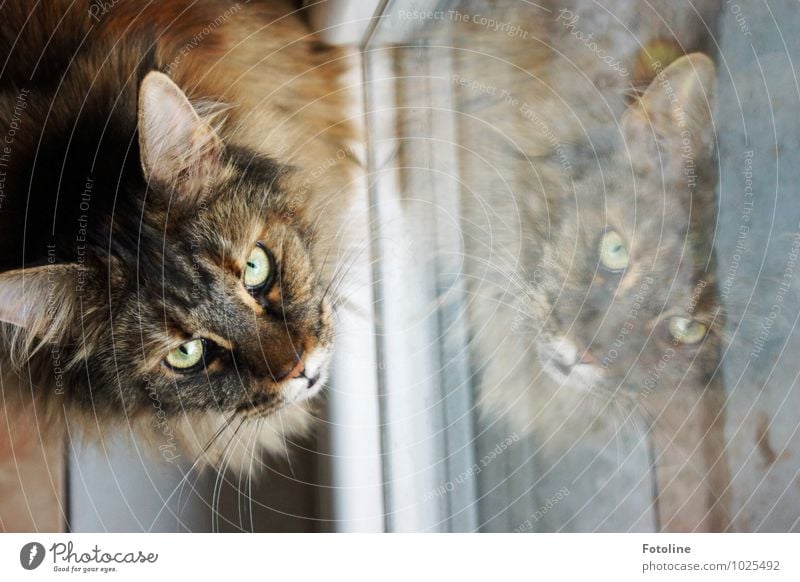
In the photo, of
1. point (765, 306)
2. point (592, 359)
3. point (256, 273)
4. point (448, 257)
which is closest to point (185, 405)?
Answer: point (256, 273)

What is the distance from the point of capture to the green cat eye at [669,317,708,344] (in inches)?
27.0

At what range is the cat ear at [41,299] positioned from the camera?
0.60 meters

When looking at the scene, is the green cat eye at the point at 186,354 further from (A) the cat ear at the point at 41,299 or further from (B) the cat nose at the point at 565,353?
(B) the cat nose at the point at 565,353

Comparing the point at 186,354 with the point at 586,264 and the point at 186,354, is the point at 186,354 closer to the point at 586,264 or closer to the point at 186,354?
the point at 186,354

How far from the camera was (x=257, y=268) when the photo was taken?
2.04 feet

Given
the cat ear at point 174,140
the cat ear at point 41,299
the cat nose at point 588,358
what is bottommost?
the cat nose at point 588,358

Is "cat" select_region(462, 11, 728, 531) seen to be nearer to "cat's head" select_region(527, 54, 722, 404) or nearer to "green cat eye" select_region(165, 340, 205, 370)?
"cat's head" select_region(527, 54, 722, 404)

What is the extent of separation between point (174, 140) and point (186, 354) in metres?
0.17

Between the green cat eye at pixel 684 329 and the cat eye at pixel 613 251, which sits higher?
the cat eye at pixel 613 251

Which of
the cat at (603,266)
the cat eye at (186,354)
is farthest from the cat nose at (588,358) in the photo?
the cat eye at (186,354)
